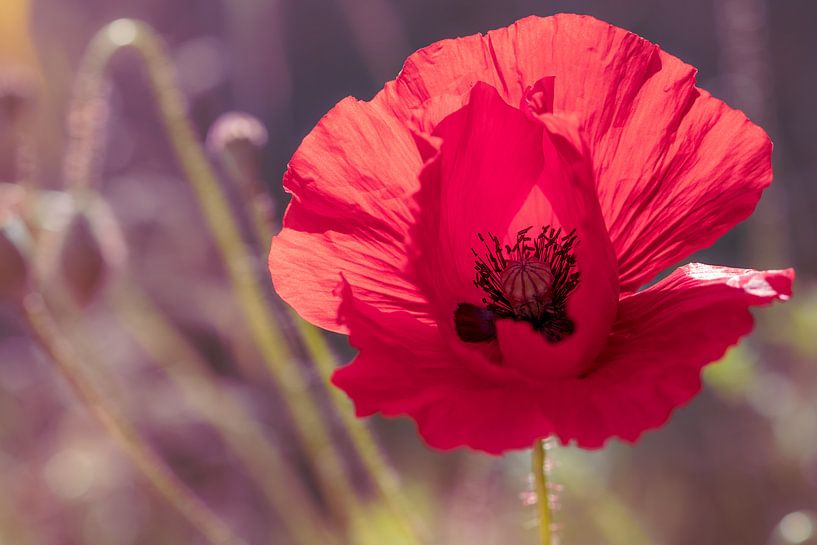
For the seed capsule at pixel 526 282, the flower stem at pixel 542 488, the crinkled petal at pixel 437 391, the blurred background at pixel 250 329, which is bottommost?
the blurred background at pixel 250 329

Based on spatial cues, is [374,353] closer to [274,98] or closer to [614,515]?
[614,515]

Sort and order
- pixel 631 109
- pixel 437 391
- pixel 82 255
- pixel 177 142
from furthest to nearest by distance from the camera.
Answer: pixel 177 142
pixel 82 255
pixel 631 109
pixel 437 391

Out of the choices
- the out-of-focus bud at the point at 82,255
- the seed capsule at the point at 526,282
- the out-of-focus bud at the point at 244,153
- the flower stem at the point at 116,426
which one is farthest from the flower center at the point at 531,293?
the out-of-focus bud at the point at 82,255

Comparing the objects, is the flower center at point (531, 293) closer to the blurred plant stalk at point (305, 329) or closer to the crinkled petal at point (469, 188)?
the crinkled petal at point (469, 188)

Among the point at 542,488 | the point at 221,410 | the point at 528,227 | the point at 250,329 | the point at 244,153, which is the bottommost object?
the point at 250,329

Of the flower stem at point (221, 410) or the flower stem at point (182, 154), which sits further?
the flower stem at point (221, 410)

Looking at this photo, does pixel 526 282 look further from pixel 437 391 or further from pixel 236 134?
pixel 236 134

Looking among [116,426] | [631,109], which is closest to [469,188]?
[631,109]
